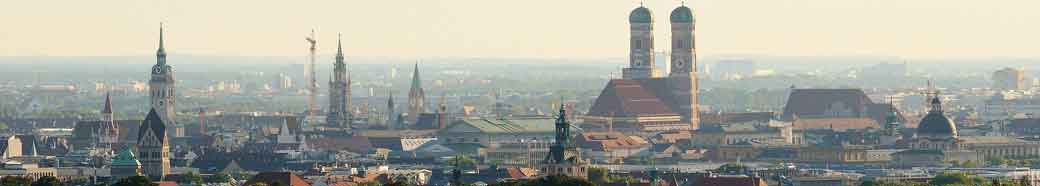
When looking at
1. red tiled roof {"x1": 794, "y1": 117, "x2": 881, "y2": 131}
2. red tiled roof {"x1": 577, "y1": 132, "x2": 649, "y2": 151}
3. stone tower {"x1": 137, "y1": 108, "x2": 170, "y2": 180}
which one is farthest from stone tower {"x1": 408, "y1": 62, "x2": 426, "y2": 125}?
stone tower {"x1": 137, "y1": 108, "x2": 170, "y2": 180}

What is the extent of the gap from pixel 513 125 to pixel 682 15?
10.4 m

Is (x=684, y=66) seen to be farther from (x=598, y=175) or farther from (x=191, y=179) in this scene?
(x=191, y=179)

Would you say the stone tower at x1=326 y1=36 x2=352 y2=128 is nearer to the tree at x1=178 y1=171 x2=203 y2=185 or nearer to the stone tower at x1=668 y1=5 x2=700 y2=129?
the stone tower at x1=668 y1=5 x2=700 y2=129

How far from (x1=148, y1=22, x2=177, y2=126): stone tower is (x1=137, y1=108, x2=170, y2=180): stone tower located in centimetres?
4149

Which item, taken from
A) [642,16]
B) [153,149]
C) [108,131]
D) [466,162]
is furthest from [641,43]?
[153,149]

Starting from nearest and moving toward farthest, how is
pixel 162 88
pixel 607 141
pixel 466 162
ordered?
pixel 466 162
pixel 607 141
pixel 162 88

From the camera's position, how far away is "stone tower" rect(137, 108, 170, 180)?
124 meters

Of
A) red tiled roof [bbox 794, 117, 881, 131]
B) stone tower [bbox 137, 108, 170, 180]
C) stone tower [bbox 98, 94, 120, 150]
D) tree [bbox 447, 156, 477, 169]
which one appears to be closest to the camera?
stone tower [bbox 137, 108, 170, 180]

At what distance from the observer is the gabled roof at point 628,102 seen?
6688 inches

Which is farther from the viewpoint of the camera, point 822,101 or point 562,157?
point 822,101

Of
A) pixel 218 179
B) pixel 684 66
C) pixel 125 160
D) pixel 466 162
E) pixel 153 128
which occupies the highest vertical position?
pixel 684 66

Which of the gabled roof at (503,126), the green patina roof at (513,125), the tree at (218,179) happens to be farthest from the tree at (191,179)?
the green patina roof at (513,125)

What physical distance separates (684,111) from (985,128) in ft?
38.4

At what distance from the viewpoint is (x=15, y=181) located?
326 ft
